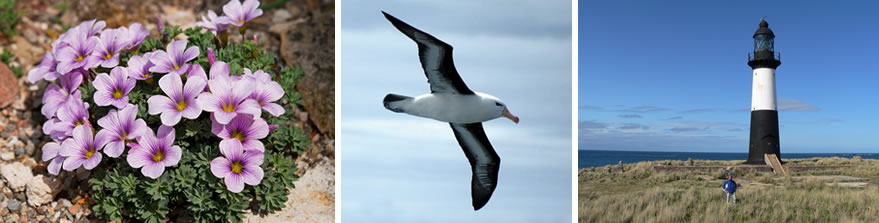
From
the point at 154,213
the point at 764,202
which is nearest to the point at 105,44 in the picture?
the point at 154,213

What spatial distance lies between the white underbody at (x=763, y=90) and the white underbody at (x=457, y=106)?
1897 mm

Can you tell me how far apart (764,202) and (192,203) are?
3.32 m

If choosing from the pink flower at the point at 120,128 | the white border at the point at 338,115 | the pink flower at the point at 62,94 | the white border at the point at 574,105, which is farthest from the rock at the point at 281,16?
the white border at the point at 574,105

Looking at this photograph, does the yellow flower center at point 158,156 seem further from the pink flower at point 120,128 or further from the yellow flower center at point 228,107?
the yellow flower center at point 228,107

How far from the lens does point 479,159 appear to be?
2688 millimetres

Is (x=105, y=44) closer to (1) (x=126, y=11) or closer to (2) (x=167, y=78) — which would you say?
(2) (x=167, y=78)

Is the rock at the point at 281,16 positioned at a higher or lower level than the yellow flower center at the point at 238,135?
higher

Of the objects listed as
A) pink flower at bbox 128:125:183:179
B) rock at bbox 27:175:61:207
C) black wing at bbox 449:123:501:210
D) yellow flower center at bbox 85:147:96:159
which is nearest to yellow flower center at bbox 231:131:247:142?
pink flower at bbox 128:125:183:179

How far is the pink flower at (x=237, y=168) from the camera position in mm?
2291

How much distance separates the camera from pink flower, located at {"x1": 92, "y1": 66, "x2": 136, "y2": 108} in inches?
94.5

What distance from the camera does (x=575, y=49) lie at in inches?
118

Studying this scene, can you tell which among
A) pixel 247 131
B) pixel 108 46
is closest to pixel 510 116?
pixel 247 131

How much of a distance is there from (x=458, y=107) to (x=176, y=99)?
1.21 m

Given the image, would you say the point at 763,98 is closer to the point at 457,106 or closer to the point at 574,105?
the point at 574,105
